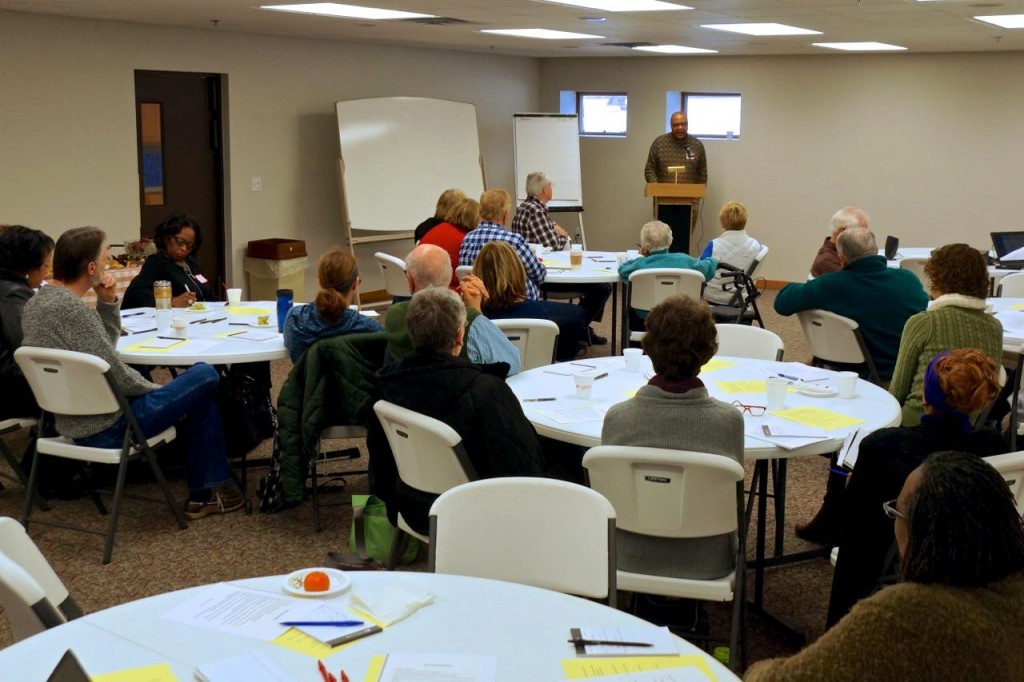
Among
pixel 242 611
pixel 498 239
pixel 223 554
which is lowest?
pixel 223 554

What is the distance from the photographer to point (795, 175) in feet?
39.9

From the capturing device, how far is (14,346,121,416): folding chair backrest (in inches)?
167

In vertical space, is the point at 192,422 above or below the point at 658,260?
below

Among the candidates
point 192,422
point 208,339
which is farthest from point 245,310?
point 192,422

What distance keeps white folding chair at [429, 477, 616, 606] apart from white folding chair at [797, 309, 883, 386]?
3.13 meters

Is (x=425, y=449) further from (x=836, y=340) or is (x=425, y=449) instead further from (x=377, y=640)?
(x=836, y=340)

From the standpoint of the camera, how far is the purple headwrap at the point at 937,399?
3.11 meters

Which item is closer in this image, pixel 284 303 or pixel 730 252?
pixel 284 303

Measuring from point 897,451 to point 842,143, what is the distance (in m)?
9.46

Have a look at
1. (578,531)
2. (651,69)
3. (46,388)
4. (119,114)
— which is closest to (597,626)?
(578,531)

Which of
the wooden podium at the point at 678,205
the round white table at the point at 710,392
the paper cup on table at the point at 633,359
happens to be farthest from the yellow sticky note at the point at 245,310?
the wooden podium at the point at 678,205

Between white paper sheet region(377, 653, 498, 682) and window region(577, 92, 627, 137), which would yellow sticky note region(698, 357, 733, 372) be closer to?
white paper sheet region(377, 653, 498, 682)

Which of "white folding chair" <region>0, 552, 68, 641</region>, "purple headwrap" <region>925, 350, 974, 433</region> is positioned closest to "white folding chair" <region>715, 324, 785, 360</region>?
"purple headwrap" <region>925, 350, 974, 433</region>

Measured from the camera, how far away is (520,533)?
2645mm
